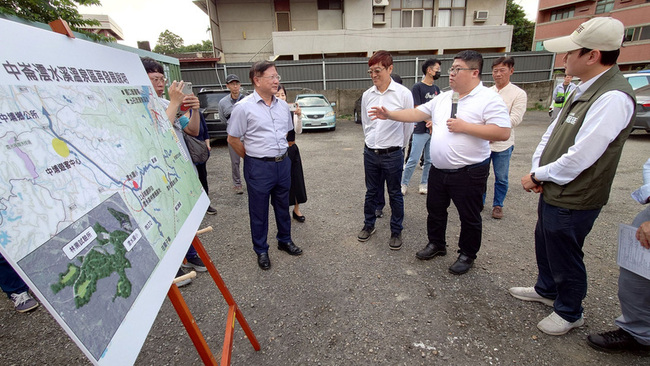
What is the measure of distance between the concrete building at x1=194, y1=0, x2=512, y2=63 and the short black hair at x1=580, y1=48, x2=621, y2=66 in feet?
55.7

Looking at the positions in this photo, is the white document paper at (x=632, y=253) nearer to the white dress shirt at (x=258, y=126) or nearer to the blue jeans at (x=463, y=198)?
the blue jeans at (x=463, y=198)

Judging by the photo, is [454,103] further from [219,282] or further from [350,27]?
[350,27]

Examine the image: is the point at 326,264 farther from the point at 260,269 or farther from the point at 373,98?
the point at 373,98

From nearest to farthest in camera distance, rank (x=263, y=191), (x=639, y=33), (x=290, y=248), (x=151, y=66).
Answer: (x=151, y=66) < (x=263, y=191) < (x=290, y=248) < (x=639, y=33)

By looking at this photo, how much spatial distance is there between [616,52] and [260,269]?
308 centimetres

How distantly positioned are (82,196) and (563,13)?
1431 inches

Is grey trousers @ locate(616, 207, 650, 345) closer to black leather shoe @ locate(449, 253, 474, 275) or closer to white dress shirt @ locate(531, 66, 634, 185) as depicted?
white dress shirt @ locate(531, 66, 634, 185)

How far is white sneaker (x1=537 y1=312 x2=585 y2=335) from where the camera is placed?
203 centimetres

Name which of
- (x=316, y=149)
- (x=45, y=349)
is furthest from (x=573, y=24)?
(x=45, y=349)

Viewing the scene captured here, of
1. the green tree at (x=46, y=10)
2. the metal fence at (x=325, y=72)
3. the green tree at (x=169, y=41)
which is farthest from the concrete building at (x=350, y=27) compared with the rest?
the green tree at (x=169, y=41)

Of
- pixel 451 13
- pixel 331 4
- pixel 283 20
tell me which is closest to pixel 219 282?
pixel 283 20

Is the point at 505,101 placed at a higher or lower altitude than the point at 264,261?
higher

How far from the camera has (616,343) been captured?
187 centimetres

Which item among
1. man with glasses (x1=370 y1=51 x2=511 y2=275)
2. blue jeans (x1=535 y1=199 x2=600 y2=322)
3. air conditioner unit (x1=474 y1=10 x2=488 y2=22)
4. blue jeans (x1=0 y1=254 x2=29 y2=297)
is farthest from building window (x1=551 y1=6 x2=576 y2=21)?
blue jeans (x1=0 y1=254 x2=29 y2=297)
